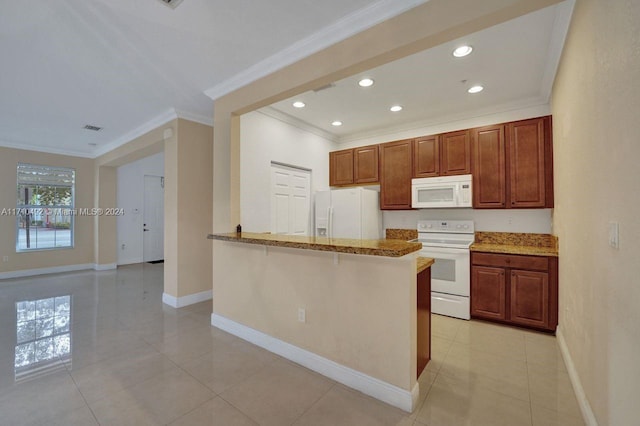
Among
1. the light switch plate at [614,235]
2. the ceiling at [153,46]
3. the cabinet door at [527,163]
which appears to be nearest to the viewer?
the light switch plate at [614,235]

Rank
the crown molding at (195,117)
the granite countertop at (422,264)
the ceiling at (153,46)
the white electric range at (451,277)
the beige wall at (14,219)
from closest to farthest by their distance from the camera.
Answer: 1. the ceiling at (153,46)
2. the granite countertop at (422,264)
3. the white electric range at (451,277)
4. the crown molding at (195,117)
5. the beige wall at (14,219)

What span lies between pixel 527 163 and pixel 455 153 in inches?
32.4

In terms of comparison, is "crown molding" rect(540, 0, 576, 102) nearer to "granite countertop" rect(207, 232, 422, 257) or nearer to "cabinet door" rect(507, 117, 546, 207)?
"cabinet door" rect(507, 117, 546, 207)

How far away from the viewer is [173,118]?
13.1 ft

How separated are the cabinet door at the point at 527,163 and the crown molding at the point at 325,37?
97.0 inches

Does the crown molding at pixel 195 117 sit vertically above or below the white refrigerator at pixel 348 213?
above

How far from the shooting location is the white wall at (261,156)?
3473mm

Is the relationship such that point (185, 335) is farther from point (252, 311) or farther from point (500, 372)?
point (500, 372)

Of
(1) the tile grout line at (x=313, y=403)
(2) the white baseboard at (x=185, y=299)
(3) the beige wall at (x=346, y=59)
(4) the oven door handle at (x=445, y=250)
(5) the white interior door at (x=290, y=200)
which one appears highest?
(3) the beige wall at (x=346, y=59)

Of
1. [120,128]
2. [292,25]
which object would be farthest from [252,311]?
[120,128]

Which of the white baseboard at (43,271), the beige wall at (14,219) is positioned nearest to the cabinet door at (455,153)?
the beige wall at (14,219)

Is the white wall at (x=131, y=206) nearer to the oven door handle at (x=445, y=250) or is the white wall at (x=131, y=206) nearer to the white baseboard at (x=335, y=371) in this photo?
the white baseboard at (x=335, y=371)

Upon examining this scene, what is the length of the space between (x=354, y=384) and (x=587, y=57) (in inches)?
105

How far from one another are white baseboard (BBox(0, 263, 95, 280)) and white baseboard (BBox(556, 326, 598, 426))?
8.60 m
